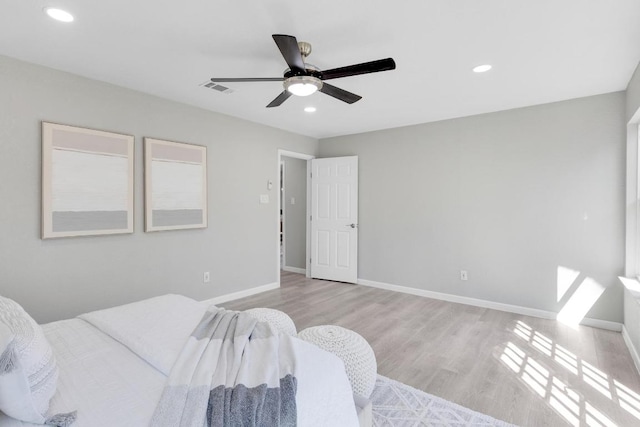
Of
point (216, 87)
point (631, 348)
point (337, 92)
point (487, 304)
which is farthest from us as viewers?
point (487, 304)

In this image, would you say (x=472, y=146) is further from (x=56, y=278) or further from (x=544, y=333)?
(x=56, y=278)

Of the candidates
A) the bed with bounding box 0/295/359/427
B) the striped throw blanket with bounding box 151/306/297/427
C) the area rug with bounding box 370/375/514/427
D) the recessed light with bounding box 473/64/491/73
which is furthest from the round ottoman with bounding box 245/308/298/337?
the recessed light with bounding box 473/64/491/73

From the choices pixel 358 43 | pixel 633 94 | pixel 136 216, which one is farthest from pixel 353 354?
pixel 633 94

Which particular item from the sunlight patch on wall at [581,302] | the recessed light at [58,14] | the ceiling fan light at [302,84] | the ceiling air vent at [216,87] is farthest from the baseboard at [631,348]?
the recessed light at [58,14]

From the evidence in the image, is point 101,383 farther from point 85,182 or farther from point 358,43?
point 358,43

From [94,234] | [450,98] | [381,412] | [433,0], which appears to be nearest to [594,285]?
[450,98]

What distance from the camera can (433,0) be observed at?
6.19 feet

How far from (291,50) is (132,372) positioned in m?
1.85

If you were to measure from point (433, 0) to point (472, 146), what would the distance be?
2.66m

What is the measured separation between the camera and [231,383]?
1.20 meters

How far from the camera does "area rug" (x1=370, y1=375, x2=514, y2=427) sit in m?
1.91

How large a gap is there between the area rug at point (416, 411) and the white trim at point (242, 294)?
251 cm

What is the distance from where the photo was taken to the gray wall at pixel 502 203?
3.38 metres

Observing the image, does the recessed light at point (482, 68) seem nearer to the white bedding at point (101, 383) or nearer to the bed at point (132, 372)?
the bed at point (132, 372)
